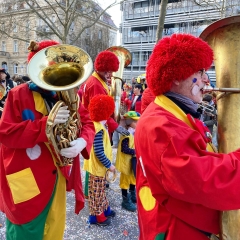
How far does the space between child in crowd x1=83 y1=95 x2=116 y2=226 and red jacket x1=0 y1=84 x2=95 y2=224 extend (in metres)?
1.01

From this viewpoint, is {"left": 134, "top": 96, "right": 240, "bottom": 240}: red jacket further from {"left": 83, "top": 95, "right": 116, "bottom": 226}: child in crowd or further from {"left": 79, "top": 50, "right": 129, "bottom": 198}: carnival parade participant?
{"left": 79, "top": 50, "right": 129, "bottom": 198}: carnival parade participant

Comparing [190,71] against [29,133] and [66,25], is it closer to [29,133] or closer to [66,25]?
[29,133]

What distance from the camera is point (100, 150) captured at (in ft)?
9.55

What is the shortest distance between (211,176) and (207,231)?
1.27 feet

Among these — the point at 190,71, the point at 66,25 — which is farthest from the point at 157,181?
the point at 66,25

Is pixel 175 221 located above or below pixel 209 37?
below

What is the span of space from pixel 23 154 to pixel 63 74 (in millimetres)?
651

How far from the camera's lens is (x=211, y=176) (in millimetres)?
1081

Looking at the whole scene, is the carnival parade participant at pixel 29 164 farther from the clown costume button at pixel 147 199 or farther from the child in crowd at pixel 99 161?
the child in crowd at pixel 99 161

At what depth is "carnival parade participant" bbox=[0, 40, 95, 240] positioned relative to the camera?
176cm

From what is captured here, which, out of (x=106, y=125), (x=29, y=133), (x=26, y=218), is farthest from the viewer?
(x=106, y=125)

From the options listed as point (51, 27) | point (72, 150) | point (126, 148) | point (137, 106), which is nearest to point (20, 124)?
point (72, 150)

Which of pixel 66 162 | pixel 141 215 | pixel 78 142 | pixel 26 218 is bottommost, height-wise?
pixel 26 218

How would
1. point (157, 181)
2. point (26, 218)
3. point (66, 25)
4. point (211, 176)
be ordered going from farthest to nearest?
1. point (66, 25)
2. point (26, 218)
3. point (157, 181)
4. point (211, 176)
